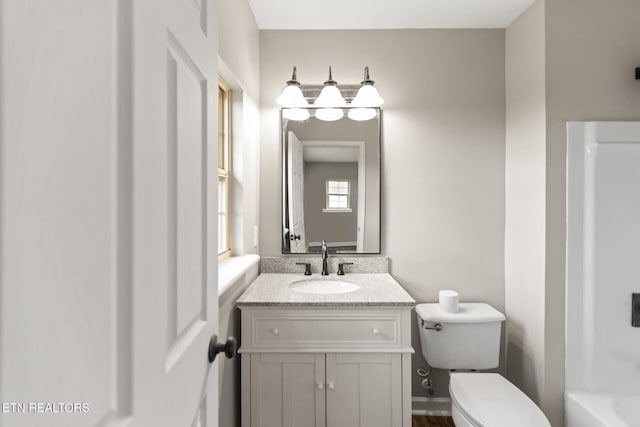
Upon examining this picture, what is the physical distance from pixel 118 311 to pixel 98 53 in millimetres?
291

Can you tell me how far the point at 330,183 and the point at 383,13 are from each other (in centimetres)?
106

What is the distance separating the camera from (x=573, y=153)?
1.83 meters

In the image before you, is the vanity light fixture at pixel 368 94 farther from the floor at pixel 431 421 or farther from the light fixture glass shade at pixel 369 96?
the floor at pixel 431 421

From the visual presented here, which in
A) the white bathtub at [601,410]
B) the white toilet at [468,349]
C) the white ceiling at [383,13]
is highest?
the white ceiling at [383,13]

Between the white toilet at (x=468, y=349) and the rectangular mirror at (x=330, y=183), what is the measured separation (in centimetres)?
58

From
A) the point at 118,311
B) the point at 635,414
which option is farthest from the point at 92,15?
the point at 635,414

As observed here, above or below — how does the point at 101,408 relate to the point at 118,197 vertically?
below

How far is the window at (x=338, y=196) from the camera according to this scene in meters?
2.32

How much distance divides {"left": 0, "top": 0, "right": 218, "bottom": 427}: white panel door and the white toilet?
5.05ft

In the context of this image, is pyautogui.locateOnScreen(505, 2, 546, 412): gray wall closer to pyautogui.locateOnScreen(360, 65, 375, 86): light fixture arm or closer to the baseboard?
the baseboard

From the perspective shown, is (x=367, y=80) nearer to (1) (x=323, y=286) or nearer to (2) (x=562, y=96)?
(2) (x=562, y=96)

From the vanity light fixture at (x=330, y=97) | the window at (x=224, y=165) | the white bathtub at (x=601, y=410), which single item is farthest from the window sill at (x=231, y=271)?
the white bathtub at (x=601, y=410)

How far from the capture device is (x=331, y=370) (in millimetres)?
1659

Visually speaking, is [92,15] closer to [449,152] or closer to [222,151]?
[222,151]
